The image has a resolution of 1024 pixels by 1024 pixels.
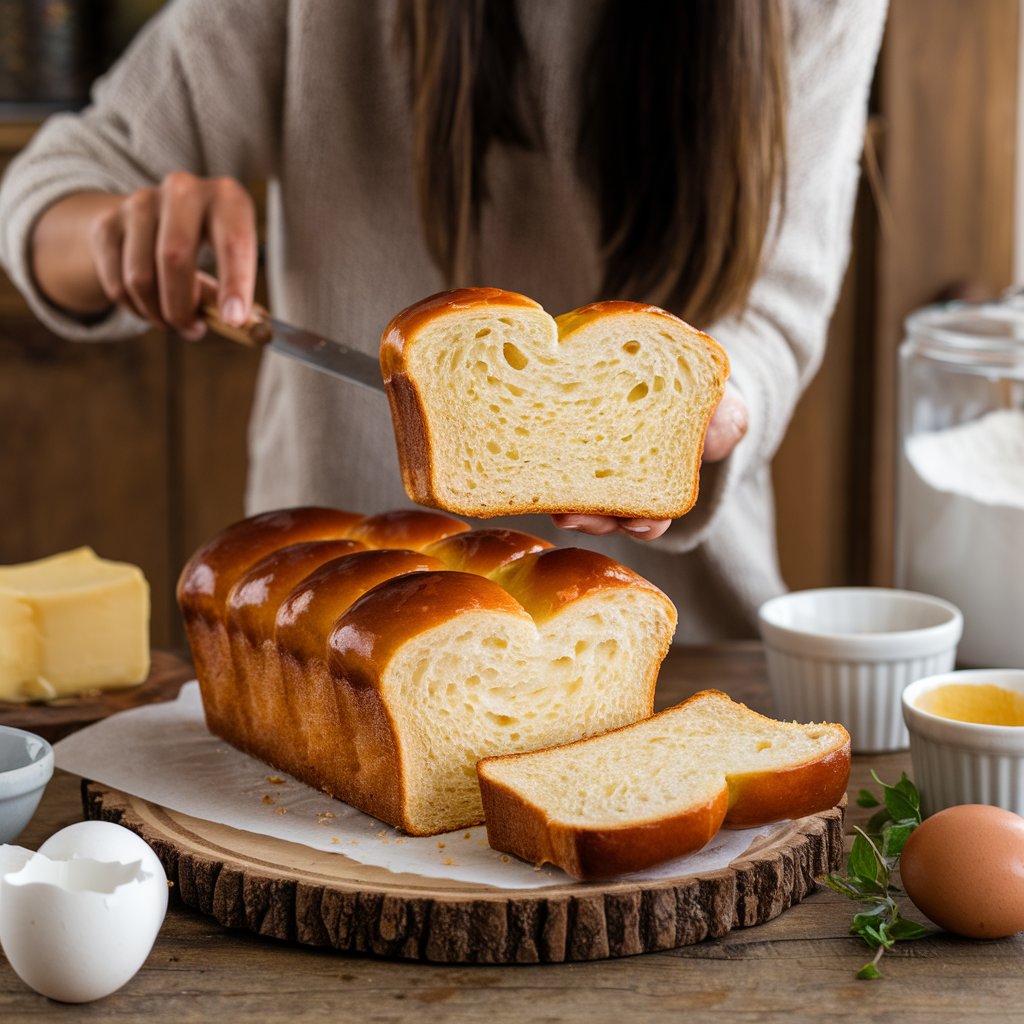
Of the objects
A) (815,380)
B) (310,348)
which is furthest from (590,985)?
(815,380)

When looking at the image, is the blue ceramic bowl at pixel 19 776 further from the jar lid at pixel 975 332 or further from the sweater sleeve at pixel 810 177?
the jar lid at pixel 975 332

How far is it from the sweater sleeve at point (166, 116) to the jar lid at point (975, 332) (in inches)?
42.8

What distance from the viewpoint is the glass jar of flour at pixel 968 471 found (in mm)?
1902

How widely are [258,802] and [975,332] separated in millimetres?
1309

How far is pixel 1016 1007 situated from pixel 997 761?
0.32 metres

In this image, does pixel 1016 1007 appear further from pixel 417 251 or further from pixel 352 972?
pixel 417 251

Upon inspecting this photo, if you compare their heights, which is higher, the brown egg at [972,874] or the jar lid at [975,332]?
the jar lid at [975,332]

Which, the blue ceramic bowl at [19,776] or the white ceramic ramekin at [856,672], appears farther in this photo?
the white ceramic ramekin at [856,672]

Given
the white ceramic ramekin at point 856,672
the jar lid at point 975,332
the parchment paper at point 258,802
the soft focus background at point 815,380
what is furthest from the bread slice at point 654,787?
the soft focus background at point 815,380

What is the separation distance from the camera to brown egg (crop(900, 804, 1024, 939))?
112 cm

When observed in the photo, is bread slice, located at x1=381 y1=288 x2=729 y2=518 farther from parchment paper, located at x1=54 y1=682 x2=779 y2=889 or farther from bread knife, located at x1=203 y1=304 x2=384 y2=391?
parchment paper, located at x1=54 y1=682 x2=779 y2=889

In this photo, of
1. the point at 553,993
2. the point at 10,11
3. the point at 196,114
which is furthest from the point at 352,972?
the point at 10,11

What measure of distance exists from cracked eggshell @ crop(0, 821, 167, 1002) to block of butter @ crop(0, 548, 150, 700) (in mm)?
663

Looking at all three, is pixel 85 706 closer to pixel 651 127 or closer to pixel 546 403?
pixel 546 403
